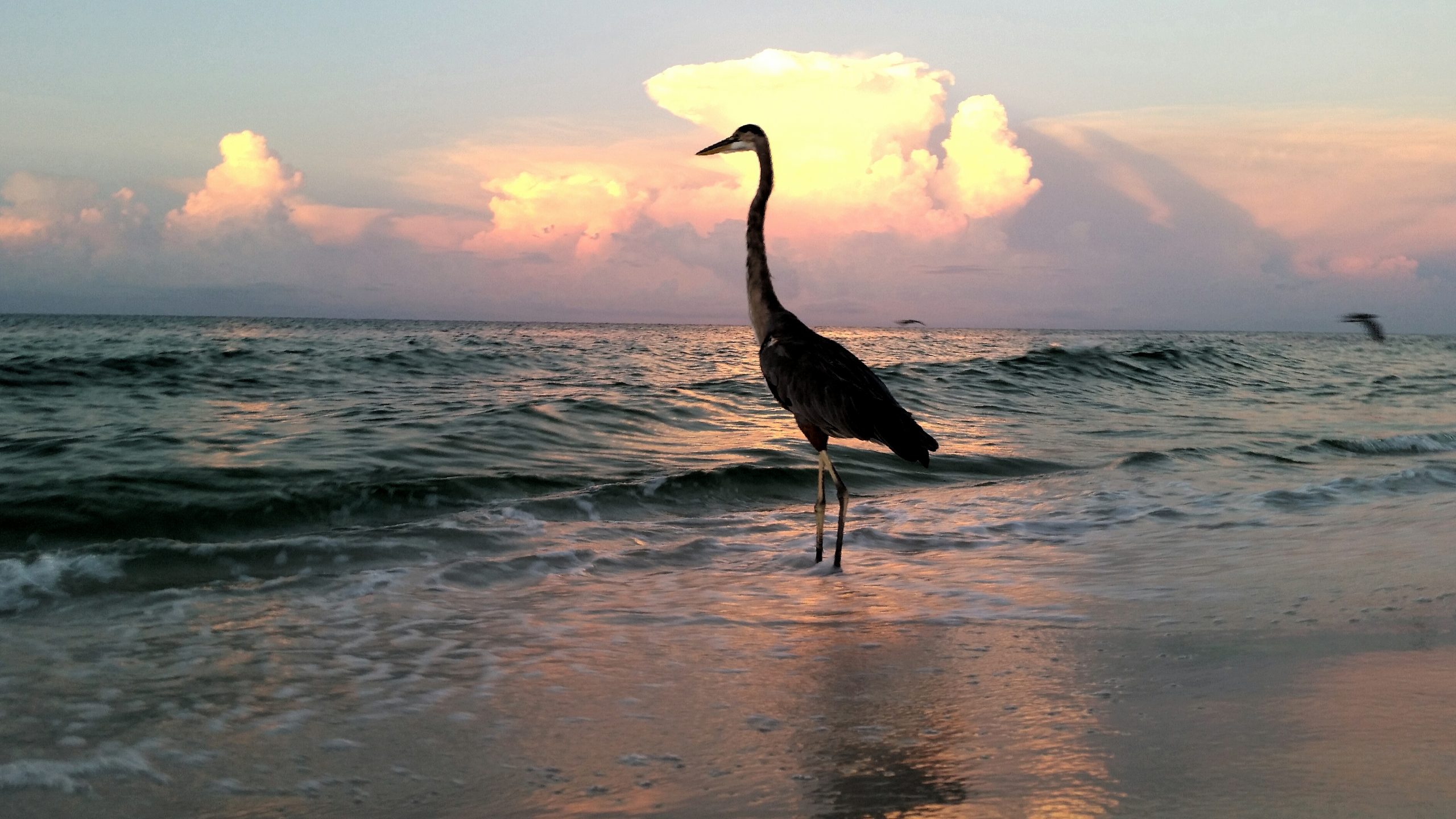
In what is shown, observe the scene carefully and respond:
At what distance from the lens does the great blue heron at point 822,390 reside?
21.2 feet

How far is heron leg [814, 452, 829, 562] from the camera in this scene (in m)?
6.86

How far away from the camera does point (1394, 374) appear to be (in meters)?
32.4

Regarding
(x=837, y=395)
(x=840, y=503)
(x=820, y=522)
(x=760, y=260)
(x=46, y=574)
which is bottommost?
(x=46, y=574)

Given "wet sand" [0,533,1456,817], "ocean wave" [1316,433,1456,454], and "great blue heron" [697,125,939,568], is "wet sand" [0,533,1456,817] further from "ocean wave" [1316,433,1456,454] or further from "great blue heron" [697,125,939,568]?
"ocean wave" [1316,433,1456,454]

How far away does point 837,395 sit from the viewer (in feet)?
22.1

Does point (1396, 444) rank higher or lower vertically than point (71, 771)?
higher

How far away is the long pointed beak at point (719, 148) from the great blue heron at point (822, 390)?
1.05 m

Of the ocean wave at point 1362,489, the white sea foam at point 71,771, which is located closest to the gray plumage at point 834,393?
the ocean wave at point 1362,489

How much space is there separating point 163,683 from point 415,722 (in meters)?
1.23

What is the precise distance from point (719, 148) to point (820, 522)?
3.66m

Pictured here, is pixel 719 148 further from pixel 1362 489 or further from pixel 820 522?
pixel 1362 489

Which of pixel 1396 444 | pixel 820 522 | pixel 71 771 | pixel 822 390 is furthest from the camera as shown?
pixel 1396 444

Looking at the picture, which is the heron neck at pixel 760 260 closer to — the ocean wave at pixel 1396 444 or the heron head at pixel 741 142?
the heron head at pixel 741 142

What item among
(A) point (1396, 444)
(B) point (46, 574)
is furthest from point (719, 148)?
(A) point (1396, 444)
